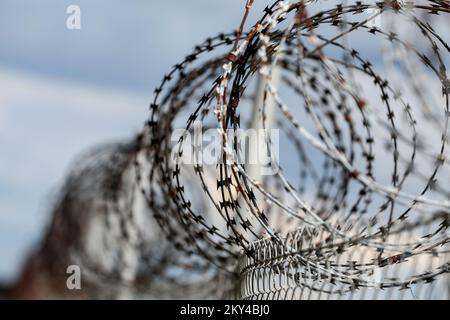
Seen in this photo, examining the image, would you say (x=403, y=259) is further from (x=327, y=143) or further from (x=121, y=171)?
(x=121, y=171)

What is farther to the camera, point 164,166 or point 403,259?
point 164,166

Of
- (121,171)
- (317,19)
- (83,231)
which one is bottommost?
(83,231)

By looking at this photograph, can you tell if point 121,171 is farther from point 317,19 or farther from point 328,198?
point 317,19

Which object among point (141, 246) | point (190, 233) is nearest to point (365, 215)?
point (190, 233)

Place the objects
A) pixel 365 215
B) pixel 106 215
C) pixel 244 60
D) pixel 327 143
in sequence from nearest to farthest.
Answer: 1. pixel 327 143
2. pixel 244 60
3. pixel 365 215
4. pixel 106 215

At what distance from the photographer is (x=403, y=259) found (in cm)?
586

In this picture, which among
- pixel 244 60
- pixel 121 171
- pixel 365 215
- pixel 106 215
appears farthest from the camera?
pixel 121 171

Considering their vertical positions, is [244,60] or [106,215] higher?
[244,60]

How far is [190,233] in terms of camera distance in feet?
25.0

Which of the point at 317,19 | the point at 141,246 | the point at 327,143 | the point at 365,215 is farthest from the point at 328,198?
the point at 141,246

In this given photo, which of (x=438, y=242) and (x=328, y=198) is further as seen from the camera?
(x=328, y=198)

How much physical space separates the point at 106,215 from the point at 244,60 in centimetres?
560

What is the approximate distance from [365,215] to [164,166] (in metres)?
1.84
